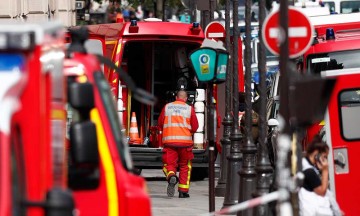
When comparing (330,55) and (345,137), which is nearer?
(345,137)

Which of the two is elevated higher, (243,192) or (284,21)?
(284,21)

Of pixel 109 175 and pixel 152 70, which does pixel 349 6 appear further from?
pixel 109 175

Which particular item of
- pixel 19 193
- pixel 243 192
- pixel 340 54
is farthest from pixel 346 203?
pixel 19 193

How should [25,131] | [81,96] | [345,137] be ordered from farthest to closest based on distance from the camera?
[345,137], [81,96], [25,131]

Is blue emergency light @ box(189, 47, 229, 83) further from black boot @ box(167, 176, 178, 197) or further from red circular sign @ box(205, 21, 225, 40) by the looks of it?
red circular sign @ box(205, 21, 225, 40)

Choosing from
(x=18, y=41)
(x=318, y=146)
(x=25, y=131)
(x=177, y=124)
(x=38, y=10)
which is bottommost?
(x=177, y=124)

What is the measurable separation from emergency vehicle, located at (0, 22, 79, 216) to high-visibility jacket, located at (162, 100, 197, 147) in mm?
15814

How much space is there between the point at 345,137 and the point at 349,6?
117 feet

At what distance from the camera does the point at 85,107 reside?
26.8 ft

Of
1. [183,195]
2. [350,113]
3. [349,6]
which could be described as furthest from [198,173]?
[349,6]

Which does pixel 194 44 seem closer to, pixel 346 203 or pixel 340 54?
pixel 340 54

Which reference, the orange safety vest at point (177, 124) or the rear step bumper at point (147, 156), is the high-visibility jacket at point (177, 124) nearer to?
the orange safety vest at point (177, 124)

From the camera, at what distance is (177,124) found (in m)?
23.0

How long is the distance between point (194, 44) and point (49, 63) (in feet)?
61.2
